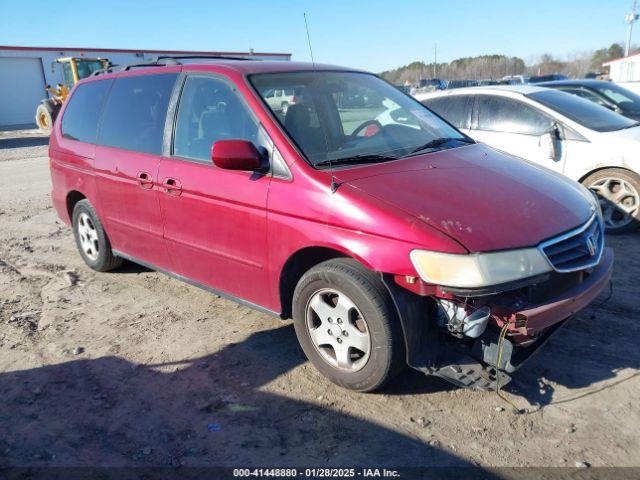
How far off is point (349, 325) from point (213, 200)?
130 centimetres

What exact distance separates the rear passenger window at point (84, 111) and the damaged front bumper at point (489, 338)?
3.58 meters

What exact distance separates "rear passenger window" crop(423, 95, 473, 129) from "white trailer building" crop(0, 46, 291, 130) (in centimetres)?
2864

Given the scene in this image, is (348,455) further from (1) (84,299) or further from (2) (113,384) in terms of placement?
(1) (84,299)

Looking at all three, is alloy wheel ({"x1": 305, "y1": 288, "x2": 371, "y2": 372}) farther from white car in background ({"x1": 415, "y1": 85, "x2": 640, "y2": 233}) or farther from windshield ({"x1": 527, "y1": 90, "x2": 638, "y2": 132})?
windshield ({"x1": 527, "y1": 90, "x2": 638, "y2": 132})

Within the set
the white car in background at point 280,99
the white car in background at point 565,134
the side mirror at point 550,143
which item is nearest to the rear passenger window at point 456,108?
the white car in background at point 565,134

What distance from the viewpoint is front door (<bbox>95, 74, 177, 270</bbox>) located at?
13.7 feet

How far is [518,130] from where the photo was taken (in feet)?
21.5

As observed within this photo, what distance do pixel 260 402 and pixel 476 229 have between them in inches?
63.2

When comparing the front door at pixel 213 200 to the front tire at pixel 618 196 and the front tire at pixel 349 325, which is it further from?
the front tire at pixel 618 196

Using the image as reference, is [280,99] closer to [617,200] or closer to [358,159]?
[358,159]

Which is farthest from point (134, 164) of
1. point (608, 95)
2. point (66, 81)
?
point (66, 81)

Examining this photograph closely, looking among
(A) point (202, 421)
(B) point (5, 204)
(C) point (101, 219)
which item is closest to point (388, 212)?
(A) point (202, 421)

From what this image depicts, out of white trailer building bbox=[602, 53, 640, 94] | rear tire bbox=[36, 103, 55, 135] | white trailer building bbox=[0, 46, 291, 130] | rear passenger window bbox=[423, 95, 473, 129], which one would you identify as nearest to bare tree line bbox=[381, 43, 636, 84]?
white trailer building bbox=[602, 53, 640, 94]

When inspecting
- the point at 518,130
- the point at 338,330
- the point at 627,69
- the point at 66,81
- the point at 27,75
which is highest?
the point at 27,75
